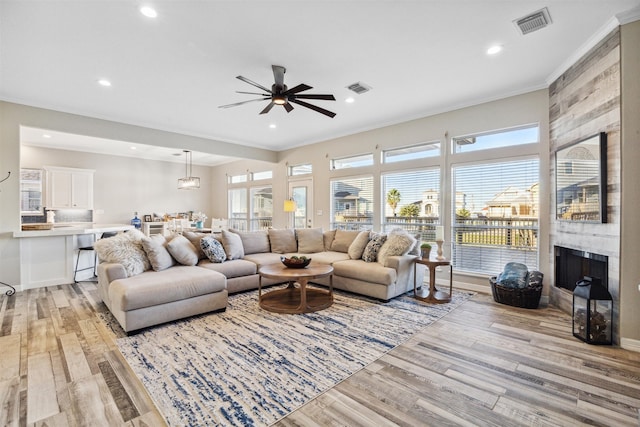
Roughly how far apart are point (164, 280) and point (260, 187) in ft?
18.9

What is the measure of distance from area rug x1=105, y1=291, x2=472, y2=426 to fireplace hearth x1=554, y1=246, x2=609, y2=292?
138 cm

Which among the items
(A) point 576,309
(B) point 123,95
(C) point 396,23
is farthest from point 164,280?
(A) point 576,309

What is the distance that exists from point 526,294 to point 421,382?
2.50m

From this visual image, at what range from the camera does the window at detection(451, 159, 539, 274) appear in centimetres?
420

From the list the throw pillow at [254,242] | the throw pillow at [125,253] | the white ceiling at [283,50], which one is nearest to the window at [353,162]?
the white ceiling at [283,50]

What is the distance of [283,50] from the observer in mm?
3102

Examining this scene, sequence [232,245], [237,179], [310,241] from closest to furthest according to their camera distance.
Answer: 1. [232,245]
2. [310,241]
3. [237,179]

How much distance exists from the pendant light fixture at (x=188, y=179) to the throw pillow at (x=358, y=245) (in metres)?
4.45

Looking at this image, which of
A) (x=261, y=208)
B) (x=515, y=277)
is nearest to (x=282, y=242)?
(x=261, y=208)

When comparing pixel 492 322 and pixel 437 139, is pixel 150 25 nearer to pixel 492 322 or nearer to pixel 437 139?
pixel 437 139

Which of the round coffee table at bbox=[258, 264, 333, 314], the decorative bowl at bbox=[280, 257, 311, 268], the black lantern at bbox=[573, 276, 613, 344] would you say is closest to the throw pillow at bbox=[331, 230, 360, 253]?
the round coffee table at bbox=[258, 264, 333, 314]

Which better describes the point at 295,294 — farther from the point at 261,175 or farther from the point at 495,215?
the point at 261,175

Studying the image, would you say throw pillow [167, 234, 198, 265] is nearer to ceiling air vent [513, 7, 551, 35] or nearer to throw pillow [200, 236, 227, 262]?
throw pillow [200, 236, 227, 262]

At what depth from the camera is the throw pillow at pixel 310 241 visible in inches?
217
